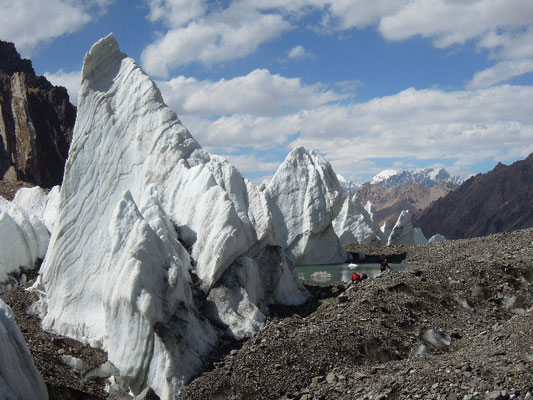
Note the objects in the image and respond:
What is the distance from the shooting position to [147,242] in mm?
17203

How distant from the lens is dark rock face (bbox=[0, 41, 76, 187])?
93188mm

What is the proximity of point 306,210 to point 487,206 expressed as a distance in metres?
141

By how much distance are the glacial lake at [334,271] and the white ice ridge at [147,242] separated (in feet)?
33.0

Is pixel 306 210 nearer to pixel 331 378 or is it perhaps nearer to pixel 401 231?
pixel 401 231

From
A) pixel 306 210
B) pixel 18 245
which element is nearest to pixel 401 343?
pixel 18 245

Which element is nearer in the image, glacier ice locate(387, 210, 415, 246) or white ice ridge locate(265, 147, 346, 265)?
white ice ridge locate(265, 147, 346, 265)

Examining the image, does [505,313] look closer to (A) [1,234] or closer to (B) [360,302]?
(B) [360,302]

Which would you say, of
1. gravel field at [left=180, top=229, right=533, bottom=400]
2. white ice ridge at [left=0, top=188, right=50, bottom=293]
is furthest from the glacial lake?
white ice ridge at [left=0, top=188, right=50, bottom=293]

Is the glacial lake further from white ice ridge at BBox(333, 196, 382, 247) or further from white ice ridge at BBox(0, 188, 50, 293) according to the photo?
white ice ridge at BBox(0, 188, 50, 293)

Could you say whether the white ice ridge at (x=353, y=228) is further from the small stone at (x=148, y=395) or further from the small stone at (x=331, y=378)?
the small stone at (x=148, y=395)

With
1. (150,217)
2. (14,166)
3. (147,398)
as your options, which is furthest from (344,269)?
(14,166)

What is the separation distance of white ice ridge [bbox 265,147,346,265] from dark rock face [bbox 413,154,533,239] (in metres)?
117

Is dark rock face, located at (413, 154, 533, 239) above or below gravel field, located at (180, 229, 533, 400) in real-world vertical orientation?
above

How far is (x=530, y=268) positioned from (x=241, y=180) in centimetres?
1187
